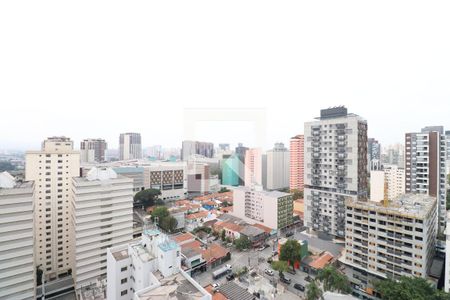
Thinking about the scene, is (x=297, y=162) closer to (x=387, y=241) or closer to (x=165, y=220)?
(x=165, y=220)

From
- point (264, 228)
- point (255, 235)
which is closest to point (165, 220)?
point (255, 235)

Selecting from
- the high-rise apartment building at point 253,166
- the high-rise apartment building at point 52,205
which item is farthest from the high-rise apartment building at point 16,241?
the high-rise apartment building at point 253,166

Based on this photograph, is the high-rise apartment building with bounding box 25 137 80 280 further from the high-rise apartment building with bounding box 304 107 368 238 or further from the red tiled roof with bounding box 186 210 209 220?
the high-rise apartment building with bounding box 304 107 368 238

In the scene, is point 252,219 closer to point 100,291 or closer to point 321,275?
point 321,275

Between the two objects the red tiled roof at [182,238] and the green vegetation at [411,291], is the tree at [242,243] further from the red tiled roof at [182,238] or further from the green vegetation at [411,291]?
the green vegetation at [411,291]

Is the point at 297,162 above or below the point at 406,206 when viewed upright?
above

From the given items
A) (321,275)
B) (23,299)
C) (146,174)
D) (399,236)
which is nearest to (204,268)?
(321,275)
